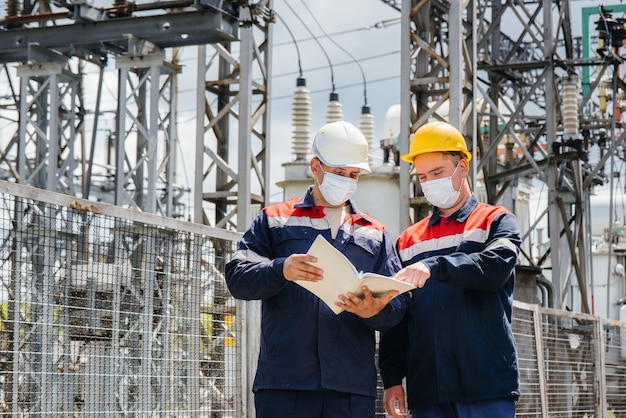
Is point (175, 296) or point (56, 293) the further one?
point (175, 296)

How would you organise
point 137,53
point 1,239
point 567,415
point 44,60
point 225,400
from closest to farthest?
point 1,239
point 225,400
point 567,415
point 137,53
point 44,60

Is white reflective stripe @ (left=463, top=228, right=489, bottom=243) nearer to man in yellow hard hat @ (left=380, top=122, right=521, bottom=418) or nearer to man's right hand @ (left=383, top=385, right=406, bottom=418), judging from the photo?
man in yellow hard hat @ (left=380, top=122, right=521, bottom=418)

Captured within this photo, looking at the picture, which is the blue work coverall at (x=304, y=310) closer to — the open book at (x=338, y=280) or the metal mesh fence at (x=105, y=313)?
the open book at (x=338, y=280)

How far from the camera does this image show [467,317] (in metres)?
4.88

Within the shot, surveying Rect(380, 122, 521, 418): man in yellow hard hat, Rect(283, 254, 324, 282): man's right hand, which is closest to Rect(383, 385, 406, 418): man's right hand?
Rect(380, 122, 521, 418): man in yellow hard hat

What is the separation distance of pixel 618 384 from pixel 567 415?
2076 millimetres

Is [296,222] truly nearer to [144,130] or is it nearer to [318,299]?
[318,299]

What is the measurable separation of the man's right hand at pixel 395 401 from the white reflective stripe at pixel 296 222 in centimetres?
89

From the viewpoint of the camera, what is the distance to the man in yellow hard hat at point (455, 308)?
188 inches

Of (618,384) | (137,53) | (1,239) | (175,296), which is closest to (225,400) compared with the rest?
(175,296)

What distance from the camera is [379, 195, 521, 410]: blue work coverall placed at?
4.74 meters

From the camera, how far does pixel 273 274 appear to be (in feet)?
14.8

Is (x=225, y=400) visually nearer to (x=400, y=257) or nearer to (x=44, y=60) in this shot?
(x=400, y=257)

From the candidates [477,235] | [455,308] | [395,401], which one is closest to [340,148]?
[477,235]
